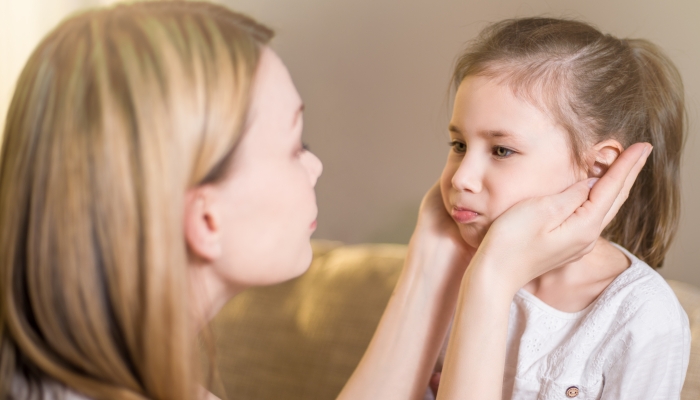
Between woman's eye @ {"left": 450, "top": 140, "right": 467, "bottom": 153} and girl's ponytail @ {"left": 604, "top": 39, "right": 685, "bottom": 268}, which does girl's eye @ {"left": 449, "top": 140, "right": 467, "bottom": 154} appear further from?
girl's ponytail @ {"left": 604, "top": 39, "right": 685, "bottom": 268}

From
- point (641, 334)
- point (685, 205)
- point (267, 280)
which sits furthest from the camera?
point (685, 205)

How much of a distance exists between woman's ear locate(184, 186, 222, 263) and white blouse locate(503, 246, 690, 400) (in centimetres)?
59

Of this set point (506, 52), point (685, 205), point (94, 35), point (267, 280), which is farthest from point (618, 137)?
point (94, 35)

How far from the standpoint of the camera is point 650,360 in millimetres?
917

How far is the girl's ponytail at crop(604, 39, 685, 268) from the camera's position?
3.55 ft

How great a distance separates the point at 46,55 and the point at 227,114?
187 millimetres

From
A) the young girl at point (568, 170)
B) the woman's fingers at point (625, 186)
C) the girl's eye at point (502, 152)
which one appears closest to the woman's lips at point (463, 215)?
the young girl at point (568, 170)

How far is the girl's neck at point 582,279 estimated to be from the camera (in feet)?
3.39

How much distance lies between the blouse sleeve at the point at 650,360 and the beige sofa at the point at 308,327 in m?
0.50

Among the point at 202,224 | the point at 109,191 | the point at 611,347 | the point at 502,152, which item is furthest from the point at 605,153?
the point at 109,191

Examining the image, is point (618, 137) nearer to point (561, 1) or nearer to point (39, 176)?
point (561, 1)

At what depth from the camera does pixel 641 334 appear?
36.6 inches

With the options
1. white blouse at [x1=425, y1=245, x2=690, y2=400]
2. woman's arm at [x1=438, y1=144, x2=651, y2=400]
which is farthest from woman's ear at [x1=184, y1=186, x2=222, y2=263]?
white blouse at [x1=425, y1=245, x2=690, y2=400]

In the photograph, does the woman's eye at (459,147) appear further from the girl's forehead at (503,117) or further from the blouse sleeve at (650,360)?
the blouse sleeve at (650,360)
